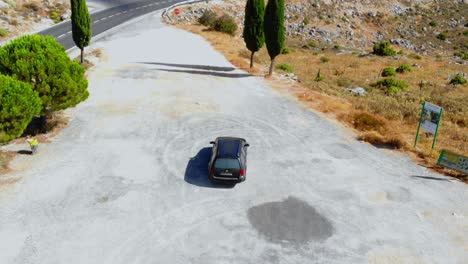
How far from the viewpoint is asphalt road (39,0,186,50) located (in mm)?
45984

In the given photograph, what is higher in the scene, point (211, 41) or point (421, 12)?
point (421, 12)

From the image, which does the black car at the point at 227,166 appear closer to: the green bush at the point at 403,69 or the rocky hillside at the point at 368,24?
the green bush at the point at 403,69

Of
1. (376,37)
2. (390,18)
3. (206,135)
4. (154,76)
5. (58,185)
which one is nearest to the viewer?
(58,185)

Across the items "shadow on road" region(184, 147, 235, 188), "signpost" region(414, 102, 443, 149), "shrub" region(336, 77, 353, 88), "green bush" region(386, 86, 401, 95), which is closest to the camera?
"shadow on road" region(184, 147, 235, 188)

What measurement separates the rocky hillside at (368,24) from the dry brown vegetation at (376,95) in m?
13.6

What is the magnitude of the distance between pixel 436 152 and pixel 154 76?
23040 mm

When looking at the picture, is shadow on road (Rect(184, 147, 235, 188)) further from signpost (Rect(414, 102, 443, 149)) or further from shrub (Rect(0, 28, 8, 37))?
shrub (Rect(0, 28, 8, 37))

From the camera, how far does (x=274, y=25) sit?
34594 millimetres

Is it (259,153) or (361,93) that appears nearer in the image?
(259,153)

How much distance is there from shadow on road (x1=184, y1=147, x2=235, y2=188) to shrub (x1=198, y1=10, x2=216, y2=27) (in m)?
38.3

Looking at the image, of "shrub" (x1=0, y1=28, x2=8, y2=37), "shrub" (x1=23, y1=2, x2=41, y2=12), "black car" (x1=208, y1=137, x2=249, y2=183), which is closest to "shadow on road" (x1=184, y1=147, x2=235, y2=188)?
"black car" (x1=208, y1=137, x2=249, y2=183)

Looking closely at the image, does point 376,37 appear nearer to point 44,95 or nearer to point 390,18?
point 390,18

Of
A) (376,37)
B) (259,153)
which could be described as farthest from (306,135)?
(376,37)

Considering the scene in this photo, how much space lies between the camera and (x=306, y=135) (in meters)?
24.4
